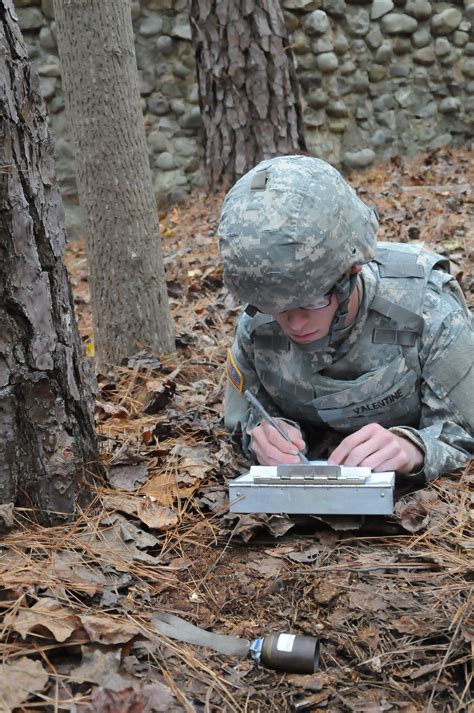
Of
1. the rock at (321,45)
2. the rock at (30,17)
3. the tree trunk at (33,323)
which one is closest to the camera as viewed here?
the tree trunk at (33,323)

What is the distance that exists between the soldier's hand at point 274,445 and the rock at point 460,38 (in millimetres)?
6186

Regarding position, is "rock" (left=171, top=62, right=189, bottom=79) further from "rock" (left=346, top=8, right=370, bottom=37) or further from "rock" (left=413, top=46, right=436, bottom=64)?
"rock" (left=413, top=46, right=436, bottom=64)

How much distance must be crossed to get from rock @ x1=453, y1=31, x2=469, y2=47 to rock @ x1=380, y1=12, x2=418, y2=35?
460 millimetres

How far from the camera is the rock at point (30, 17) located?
668cm

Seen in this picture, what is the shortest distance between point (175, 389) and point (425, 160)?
15.7 ft

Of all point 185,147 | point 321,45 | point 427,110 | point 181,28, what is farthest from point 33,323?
point 427,110

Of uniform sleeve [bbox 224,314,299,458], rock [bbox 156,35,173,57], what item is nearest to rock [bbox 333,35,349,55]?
rock [bbox 156,35,173,57]

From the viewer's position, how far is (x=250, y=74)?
18.7 ft

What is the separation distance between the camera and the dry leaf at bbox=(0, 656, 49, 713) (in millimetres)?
1697

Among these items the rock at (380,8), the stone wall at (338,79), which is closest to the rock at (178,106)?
the stone wall at (338,79)

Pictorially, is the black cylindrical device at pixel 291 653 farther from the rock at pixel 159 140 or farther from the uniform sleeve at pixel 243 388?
the rock at pixel 159 140

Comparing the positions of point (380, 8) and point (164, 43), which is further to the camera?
point (380, 8)

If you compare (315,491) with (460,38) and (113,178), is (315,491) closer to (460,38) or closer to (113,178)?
(113,178)

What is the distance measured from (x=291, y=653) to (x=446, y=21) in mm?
7089
